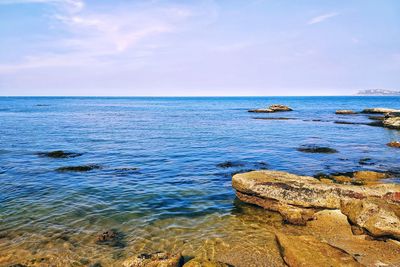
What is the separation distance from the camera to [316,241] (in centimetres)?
1033

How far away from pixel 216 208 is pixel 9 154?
2203 cm

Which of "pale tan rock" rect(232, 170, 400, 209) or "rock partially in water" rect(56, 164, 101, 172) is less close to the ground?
"pale tan rock" rect(232, 170, 400, 209)

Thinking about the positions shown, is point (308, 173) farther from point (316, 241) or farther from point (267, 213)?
point (316, 241)

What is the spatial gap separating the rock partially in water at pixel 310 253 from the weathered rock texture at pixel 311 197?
2274 mm

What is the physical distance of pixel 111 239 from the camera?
11375 millimetres

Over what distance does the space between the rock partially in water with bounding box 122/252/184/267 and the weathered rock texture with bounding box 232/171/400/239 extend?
5878mm

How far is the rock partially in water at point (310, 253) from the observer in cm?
896

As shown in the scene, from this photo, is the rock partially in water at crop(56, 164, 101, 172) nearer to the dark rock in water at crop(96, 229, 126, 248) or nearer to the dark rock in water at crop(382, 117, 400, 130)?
the dark rock in water at crop(96, 229, 126, 248)

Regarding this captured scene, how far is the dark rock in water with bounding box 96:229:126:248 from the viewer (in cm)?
1103

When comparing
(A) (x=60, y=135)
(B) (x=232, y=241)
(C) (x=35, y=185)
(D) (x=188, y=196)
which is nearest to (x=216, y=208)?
(D) (x=188, y=196)

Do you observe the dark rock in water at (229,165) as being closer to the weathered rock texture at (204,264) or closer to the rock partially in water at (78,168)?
the rock partially in water at (78,168)

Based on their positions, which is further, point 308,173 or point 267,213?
point 308,173

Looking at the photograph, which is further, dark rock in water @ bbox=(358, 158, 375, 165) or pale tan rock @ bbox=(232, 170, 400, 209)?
dark rock in water @ bbox=(358, 158, 375, 165)

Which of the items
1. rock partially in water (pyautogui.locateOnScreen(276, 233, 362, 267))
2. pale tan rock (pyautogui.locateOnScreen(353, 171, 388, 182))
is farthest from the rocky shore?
pale tan rock (pyautogui.locateOnScreen(353, 171, 388, 182))
